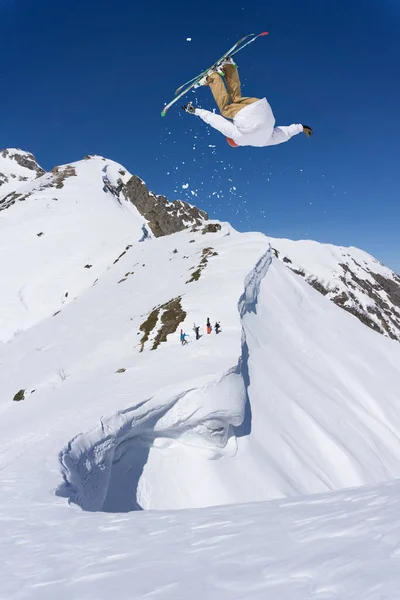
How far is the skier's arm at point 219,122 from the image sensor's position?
726 cm

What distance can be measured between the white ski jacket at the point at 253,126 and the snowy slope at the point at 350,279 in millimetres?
122841

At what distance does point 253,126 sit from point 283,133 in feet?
3.10

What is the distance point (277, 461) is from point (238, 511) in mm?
7817

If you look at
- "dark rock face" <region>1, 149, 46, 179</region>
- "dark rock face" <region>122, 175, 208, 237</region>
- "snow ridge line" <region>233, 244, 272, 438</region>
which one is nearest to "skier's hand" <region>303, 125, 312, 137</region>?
"snow ridge line" <region>233, 244, 272, 438</region>

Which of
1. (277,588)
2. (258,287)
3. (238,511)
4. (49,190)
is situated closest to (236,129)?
(238,511)

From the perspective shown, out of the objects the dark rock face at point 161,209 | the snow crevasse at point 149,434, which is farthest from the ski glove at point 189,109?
the dark rock face at point 161,209

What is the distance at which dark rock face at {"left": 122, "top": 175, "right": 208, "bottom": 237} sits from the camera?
2889 inches

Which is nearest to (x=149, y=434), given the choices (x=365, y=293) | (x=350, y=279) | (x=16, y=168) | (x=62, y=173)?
(x=62, y=173)

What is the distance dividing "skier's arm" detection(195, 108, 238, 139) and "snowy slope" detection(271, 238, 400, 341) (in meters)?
123

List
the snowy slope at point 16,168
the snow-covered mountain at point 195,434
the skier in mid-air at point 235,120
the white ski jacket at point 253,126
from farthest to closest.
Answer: the snowy slope at point 16,168 → the skier in mid-air at point 235,120 → the white ski jacket at point 253,126 → the snow-covered mountain at point 195,434

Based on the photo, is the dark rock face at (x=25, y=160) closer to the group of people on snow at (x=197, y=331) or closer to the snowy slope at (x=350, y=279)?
the snowy slope at (x=350, y=279)

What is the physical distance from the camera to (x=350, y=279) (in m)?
146

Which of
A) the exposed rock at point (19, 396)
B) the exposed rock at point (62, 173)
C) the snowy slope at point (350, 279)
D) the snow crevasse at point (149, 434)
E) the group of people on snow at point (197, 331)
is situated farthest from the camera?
the snowy slope at point (350, 279)

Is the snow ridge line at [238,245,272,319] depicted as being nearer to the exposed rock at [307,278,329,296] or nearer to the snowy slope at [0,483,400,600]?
the snowy slope at [0,483,400,600]
